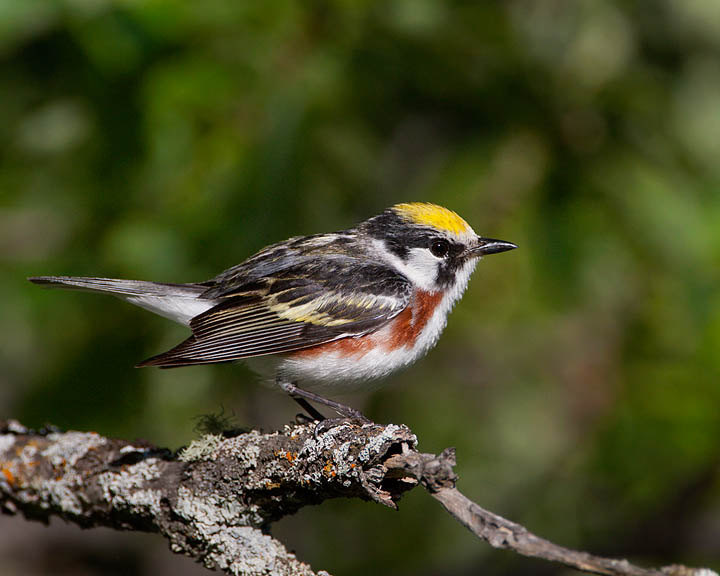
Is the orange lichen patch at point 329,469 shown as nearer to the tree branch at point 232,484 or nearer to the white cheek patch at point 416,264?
the tree branch at point 232,484

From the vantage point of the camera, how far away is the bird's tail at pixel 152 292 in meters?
4.38

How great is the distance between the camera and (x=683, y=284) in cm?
478

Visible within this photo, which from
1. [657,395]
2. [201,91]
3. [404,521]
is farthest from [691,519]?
[201,91]

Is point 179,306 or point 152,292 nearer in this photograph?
point 152,292

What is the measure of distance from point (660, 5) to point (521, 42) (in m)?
1.19

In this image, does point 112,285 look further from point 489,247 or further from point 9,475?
point 489,247

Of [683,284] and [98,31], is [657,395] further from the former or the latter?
[98,31]

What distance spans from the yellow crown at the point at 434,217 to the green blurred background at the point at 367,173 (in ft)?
0.39

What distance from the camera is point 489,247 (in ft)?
15.9

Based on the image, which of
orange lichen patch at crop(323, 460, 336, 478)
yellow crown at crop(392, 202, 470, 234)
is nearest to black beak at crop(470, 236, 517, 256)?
yellow crown at crop(392, 202, 470, 234)

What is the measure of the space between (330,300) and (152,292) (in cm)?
96

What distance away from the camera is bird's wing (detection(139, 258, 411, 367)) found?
4.23 m

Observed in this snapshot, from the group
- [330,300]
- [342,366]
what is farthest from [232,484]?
[330,300]

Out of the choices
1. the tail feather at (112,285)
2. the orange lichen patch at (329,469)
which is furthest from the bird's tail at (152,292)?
the orange lichen patch at (329,469)
